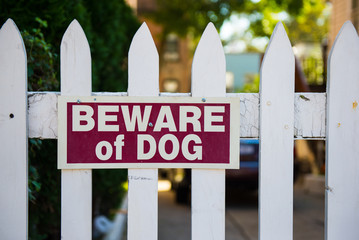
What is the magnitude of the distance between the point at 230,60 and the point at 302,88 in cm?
1358

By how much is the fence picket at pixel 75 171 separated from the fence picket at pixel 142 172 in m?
0.20

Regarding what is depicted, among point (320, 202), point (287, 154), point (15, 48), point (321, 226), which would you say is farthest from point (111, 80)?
point (320, 202)

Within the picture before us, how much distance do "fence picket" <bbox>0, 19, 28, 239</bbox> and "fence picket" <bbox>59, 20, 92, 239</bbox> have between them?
18 cm

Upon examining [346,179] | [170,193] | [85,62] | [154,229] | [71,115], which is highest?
[85,62]

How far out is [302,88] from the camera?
438 inches

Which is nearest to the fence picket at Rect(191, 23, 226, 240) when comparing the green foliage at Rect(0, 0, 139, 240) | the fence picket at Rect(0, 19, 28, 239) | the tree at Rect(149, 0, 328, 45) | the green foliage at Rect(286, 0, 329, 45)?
the fence picket at Rect(0, 19, 28, 239)

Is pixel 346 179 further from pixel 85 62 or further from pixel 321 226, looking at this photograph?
pixel 321 226

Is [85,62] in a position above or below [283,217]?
above

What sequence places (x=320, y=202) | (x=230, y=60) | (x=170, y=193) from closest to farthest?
(x=320, y=202) < (x=170, y=193) < (x=230, y=60)

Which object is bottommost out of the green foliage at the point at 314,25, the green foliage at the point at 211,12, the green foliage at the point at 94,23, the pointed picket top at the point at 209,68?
the pointed picket top at the point at 209,68

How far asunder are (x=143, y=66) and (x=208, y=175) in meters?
0.58

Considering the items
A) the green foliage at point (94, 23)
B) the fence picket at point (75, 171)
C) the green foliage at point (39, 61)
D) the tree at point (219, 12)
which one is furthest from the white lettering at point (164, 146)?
the tree at point (219, 12)

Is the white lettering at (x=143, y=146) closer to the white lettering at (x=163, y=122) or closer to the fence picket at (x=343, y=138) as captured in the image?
the white lettering at (x=163, y=122)

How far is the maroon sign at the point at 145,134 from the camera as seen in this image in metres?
1.71
